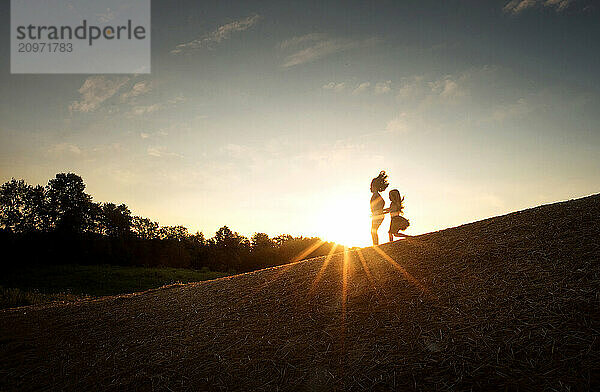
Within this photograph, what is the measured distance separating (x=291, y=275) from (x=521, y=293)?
5.14 m

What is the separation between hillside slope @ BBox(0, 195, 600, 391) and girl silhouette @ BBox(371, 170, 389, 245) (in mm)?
2653

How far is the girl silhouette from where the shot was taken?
12.0 m

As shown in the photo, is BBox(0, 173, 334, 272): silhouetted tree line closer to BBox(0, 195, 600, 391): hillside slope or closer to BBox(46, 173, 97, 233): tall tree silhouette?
BBox(46, 173, 97, 233): tall tree silhouette

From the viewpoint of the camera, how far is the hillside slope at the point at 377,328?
417cm

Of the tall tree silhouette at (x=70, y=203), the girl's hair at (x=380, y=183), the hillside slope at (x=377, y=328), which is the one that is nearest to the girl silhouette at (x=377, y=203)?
the girl's hair at (x=380, y=183)

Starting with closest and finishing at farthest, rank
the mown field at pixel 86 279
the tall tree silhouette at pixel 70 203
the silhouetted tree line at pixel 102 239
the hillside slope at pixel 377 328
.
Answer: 1. the hillside slope at pixel 377 328
2. the mown field at pixel 86 279
3. the silhouetted tree line at pixel 102 239
4. the tall tree silhouette at pixel 70 203

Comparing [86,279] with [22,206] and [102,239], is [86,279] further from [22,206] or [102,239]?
[22,206]

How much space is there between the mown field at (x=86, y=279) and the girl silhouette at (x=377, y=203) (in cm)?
1566

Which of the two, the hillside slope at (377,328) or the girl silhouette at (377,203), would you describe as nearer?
the hillside slope at (377,328)

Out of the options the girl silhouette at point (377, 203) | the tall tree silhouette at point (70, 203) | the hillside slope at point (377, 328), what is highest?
the tall tree silhouette at point (70, 203)

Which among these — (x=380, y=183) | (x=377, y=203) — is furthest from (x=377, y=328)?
(x=380, y=183)

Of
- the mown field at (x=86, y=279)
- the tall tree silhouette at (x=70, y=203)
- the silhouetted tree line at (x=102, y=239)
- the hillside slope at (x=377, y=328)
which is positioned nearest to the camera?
the hillside slope at (x=377, y=328)

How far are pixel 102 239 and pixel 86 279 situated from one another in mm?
15822

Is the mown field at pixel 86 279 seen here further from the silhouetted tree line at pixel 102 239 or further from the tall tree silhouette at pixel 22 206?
the tall tree silhouette at pixel 22 206
